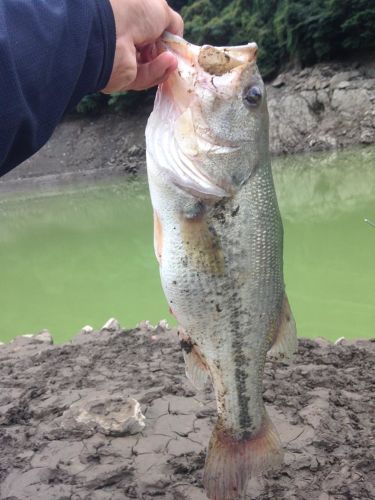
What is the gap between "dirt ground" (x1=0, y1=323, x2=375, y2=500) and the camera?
3188 mm

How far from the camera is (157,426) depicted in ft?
12.4

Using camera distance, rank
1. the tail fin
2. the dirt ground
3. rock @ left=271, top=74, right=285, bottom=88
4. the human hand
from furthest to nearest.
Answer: rock @ left=271, top=74, right=285, bottom=88 → the dirt ground → the tail fin → the human hand


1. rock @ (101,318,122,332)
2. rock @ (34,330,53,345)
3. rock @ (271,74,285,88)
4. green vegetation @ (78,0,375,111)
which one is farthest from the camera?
rock @ (271,74,285,88)

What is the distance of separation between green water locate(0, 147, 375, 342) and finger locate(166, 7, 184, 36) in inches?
166

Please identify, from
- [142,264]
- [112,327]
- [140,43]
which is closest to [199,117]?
[140,43]

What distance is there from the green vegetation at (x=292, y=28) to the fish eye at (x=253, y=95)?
82.8 ft

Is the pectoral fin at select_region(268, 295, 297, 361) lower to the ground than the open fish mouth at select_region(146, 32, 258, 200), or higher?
lower

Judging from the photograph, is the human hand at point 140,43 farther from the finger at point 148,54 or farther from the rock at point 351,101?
the rock at point 351,101

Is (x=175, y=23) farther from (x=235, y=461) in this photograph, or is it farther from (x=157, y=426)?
(x=157, y=426)

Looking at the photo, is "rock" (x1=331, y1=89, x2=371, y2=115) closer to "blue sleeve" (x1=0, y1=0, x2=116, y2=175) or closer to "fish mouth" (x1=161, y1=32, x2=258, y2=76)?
"fish mouth" (x1=161, y1=32, x2=258, y2=76)

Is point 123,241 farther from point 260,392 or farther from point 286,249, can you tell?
point 260,392

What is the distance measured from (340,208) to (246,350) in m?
Result: 9.47

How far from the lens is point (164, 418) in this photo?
12.7ft

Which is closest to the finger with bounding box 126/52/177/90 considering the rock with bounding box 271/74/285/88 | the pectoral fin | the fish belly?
the fish belly
